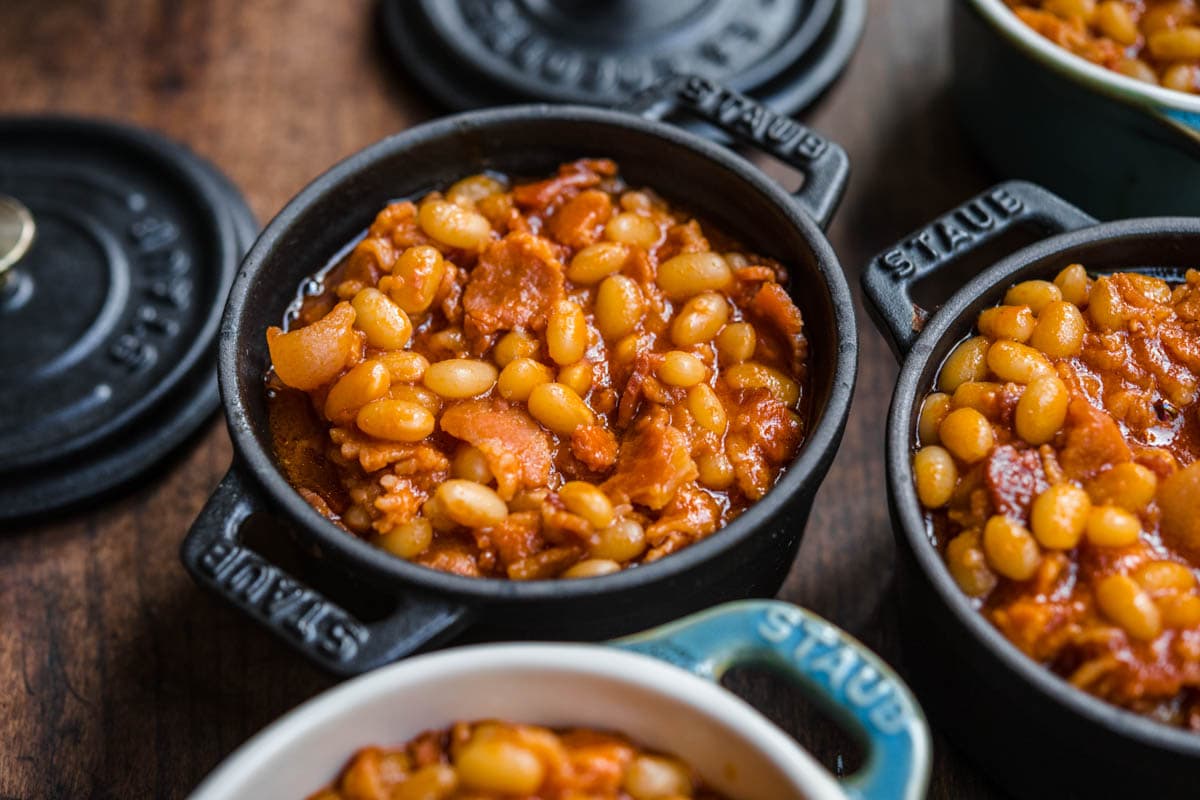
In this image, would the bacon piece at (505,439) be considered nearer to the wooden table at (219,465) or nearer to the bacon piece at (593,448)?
the bacon piece at (593,448)

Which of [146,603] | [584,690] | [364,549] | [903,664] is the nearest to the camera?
[584,690]

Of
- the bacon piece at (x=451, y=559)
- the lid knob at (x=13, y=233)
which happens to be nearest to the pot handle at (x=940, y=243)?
the bacon piece at (x=451, y=559)

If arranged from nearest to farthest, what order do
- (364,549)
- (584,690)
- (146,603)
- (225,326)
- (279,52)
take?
(584,690) < (364,549) < (225,326) < (146,603) < (279,52)

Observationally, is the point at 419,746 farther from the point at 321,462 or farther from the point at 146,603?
the point at 146,603

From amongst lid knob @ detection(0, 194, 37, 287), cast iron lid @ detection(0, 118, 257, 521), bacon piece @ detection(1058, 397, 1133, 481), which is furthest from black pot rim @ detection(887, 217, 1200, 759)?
lid knob @ detection(0, 194, 37, 287)

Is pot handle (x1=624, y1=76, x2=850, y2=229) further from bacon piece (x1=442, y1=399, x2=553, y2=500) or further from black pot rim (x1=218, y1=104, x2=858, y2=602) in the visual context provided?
bacon piece (x1=442, y1=399, x2=553, y2=500)

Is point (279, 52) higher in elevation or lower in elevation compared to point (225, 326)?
lower

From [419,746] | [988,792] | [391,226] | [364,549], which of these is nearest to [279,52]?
[391,226]
